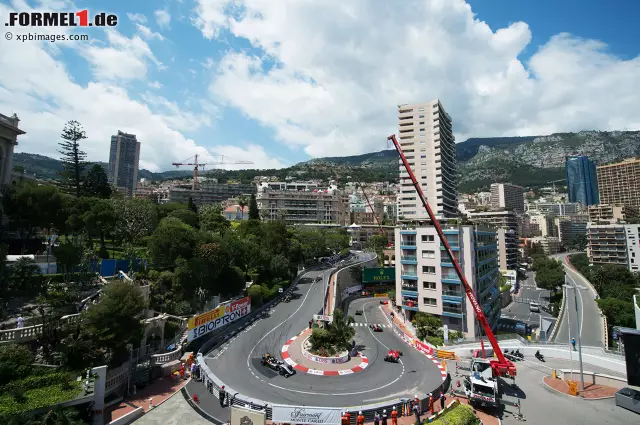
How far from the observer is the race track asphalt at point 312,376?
84.5 feet

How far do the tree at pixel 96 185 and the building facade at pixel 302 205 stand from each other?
70.9 meters

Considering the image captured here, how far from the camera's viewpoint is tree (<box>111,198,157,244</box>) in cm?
5382

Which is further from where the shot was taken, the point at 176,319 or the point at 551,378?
the point at 176,319

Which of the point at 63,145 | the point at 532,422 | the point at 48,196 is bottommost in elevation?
the point at 532,422

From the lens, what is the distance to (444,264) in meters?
47.6

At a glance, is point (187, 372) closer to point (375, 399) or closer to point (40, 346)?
point (40, 346)

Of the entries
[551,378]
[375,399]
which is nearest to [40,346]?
[375,399]

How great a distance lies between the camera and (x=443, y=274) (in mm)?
47938

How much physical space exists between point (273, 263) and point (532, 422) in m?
41.5

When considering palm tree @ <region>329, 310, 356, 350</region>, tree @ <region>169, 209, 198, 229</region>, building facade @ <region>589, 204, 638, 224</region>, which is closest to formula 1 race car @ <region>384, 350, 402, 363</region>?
palm tree @ <region>329, 310, 356, 350</region>

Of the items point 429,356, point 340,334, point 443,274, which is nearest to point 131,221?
point 340,334

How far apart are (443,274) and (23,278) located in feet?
162

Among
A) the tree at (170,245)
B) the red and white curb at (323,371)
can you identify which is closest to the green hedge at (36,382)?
the red and white curb at (323,371)

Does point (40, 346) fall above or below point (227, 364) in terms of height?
above
